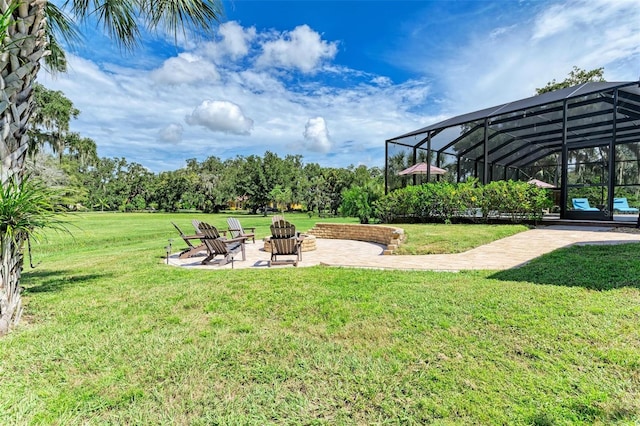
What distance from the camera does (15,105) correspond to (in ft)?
11.3

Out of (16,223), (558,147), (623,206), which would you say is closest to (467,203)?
(623,206)

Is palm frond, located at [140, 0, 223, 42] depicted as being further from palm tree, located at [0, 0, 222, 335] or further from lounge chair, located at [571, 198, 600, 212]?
lounge chair, located at [571, 198, 600, 212]

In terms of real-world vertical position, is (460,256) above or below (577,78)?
below

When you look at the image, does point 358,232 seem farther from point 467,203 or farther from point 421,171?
point 421,171

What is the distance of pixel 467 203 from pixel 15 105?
40.9ft

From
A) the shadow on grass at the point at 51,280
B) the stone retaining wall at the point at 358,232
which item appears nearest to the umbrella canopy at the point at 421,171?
the stone retaining wall at the point at 358,232

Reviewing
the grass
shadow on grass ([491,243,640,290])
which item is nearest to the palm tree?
the grass

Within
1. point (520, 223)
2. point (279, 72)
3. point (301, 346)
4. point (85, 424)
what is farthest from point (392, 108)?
point (85, 424)

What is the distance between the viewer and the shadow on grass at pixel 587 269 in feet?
13.5

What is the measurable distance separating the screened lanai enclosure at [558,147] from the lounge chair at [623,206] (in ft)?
0.23

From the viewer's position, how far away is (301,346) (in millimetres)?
2934

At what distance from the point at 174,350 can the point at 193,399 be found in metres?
0.80

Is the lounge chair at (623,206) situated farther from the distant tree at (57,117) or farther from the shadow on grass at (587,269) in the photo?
the distant tree at (57,117)

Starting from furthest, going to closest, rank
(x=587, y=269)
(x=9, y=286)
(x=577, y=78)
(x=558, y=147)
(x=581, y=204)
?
(x=577, y=78) → (x=558, y=147) → (x=581, y=204) → (x=587, y=269) → (x=9, y=286)
